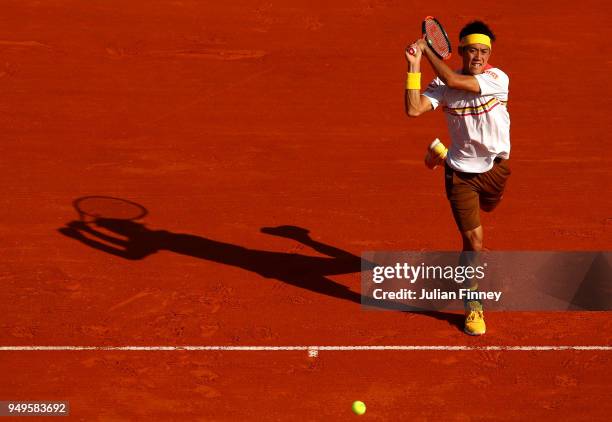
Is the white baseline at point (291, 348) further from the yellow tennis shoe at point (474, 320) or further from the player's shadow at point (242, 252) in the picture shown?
the player's shadow at point (242, 252)

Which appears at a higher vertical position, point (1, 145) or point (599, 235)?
point (1, 145)

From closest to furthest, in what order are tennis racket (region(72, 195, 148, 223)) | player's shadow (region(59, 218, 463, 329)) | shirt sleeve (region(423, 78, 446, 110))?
shirt sleeve (region(423, 78, 446, 110)) → player's shadow (region(59, 218, 463, 329)) → tennis racket (region(72, 195, 148, 223))

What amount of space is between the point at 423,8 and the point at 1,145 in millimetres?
7146

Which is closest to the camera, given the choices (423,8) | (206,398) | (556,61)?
(206,398)

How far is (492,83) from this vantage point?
766cm

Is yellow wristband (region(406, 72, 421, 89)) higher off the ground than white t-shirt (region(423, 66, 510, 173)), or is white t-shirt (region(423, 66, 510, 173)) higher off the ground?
yellow wristband (region(406, 72, 421, 89))

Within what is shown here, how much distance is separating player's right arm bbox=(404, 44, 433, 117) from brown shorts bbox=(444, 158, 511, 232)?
2.30ft

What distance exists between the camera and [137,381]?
25.2ft

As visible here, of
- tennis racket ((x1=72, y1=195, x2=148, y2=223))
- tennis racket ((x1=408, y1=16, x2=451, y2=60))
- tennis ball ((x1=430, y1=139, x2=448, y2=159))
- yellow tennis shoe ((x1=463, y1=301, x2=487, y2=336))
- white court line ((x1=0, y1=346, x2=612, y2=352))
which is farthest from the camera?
tennis racket ((x1=72, y1=195, x2=148, y2=223))

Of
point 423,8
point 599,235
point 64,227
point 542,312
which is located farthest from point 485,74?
point 423,8

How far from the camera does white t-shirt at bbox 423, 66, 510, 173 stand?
773cm

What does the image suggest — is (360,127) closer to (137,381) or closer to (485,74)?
(485,74)

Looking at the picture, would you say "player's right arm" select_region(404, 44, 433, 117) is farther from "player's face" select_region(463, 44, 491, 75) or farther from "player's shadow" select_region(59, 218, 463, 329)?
"player's shadow" select_region(59, 218, 463, 329)

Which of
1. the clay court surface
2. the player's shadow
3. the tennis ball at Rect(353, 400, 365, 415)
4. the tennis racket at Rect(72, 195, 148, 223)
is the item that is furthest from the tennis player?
the tennis racket at Rect(72, 195, 148, 223)
